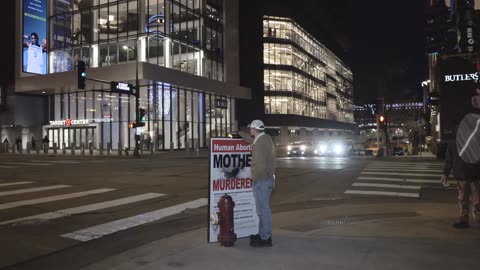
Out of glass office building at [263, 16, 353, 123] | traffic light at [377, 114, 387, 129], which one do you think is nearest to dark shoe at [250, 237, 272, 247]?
traffic light at [377, 114, 387, 129]

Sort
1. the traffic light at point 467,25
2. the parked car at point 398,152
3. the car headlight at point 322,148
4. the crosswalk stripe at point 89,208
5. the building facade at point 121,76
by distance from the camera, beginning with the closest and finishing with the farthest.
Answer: the crosswalk stripe at point 89,208, the traffic light at point 467,25, the parked car at point 398,152, the car headlight at point 322,148, the building facade at point 121,76

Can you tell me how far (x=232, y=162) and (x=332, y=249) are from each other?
1936 mm

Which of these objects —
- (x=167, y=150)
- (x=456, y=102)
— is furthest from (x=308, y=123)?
(x=456, y=102)

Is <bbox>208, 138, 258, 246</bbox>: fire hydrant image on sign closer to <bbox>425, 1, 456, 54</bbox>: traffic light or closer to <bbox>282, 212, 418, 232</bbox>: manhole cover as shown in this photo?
<bbox>282, 212, 418, 232</bbox>: manhole cover

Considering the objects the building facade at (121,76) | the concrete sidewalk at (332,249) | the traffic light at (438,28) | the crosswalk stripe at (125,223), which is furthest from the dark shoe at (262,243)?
the building facade at (121,76)

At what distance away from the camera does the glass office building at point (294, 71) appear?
231 ft

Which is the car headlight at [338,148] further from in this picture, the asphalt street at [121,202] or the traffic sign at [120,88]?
the asphalt street at [121,202]

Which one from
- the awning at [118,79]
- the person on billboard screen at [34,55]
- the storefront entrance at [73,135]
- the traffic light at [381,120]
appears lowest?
the storefront entrance at [73,135]

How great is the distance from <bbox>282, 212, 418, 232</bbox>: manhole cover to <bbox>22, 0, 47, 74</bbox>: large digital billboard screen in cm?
4551

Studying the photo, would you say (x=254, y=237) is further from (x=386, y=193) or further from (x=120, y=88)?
(x=120, y=88)

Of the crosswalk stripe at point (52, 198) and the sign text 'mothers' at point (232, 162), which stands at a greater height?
the sign text 'mothers' at point (232, 162)

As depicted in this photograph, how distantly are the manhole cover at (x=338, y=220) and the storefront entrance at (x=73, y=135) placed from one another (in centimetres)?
3889

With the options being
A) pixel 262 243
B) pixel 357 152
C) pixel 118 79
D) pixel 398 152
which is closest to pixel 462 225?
pixel 262 243

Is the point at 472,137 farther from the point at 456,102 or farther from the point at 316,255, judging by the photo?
the point at 456,102
